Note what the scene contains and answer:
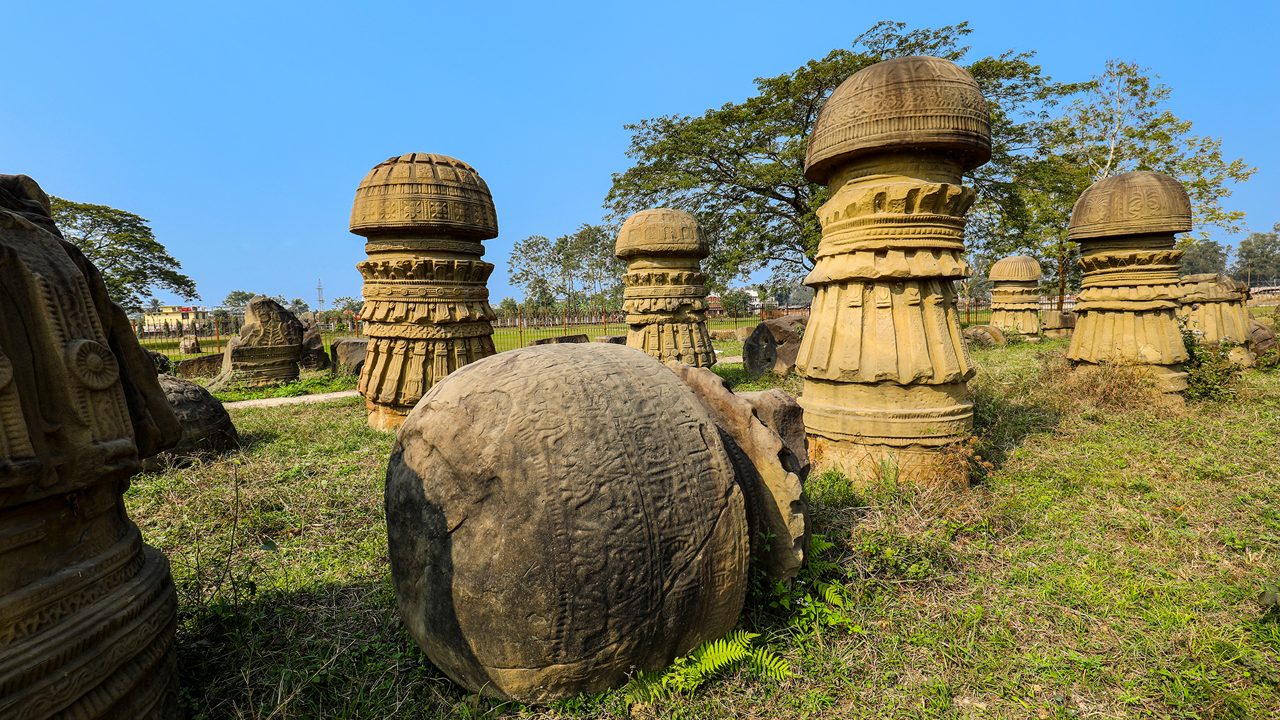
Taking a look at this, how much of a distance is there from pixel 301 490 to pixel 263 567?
1.11 meters

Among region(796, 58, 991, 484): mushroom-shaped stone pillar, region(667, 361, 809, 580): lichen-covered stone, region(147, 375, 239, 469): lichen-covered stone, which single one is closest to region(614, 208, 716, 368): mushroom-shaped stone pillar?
region(796, 58, 991, 484): mushroom-shaped stone pillar

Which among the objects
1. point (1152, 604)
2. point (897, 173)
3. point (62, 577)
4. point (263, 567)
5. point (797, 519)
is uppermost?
point (897, 173)

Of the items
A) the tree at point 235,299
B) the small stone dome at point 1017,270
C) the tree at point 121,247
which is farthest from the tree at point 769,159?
the tree at point 235,299

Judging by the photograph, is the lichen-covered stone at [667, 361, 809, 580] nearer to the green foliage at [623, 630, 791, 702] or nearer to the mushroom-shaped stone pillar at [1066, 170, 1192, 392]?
the green foliage at [623, 630, 791, 702]

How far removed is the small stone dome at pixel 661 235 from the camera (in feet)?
23.1

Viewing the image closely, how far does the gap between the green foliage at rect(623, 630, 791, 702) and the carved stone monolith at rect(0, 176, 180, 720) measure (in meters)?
1.44

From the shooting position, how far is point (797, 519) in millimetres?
2168

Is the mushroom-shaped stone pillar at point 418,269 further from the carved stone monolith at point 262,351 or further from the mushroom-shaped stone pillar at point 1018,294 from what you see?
the mushroom-shaped stone pillar at point 1018,294

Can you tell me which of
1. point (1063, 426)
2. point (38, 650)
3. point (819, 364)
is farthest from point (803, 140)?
point (38, 650)

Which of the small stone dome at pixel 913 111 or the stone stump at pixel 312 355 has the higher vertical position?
the small stone dome at pixel 913 111

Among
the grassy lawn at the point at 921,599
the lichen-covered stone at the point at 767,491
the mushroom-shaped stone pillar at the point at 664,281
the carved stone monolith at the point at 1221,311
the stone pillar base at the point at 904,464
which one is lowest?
the grassy lawn at the point at 921,599

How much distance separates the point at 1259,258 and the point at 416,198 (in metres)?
89.1

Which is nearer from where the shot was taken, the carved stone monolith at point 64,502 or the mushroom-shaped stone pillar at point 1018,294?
the carved stone monolith at point 64,502

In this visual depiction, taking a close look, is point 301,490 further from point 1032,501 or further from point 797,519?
point 1032,501
